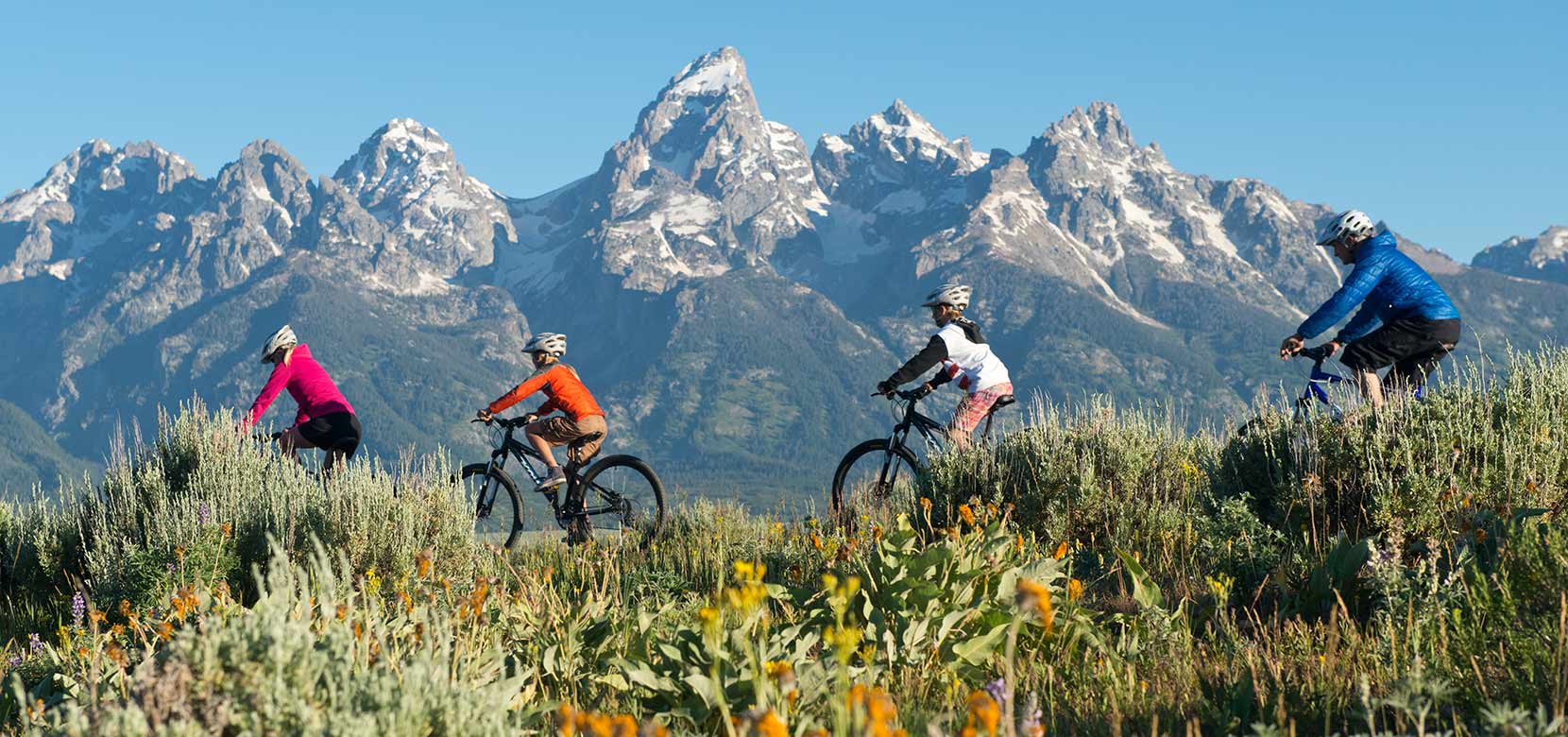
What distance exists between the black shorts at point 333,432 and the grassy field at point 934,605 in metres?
1.20

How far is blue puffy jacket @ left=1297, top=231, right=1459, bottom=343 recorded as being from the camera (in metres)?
8.58

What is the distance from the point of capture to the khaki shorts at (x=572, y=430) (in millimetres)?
11852

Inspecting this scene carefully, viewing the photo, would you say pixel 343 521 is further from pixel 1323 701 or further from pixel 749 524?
pixel 1323 701

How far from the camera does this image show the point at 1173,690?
4.25m

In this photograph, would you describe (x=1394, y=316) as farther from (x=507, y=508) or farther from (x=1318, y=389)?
(x=507, y=508)

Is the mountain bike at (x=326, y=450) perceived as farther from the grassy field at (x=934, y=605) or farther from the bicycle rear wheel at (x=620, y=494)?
the bicycle rear wheel at (x=620, y=494)

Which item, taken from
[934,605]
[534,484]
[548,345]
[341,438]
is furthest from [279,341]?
[934,605]

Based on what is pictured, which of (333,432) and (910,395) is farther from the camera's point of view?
(910,395)

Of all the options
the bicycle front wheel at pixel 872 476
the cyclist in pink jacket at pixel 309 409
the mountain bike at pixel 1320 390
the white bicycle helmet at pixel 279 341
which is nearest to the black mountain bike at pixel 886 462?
the bicycle front wheel at pixel 872 476

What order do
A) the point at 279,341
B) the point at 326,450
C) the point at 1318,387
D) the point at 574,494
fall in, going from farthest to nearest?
the point at 574,494, the point at 326,450, the point at 279,341, the point at 1318,387

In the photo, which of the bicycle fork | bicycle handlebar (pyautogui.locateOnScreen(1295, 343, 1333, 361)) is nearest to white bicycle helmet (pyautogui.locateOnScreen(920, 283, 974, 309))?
bicycle handlebar (pyautogui.locateOnScreen(1295, 343, 1333, 361))

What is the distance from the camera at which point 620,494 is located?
1204 cm

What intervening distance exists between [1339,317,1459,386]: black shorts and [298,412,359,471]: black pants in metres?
8.44

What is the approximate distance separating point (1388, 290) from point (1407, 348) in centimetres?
45
